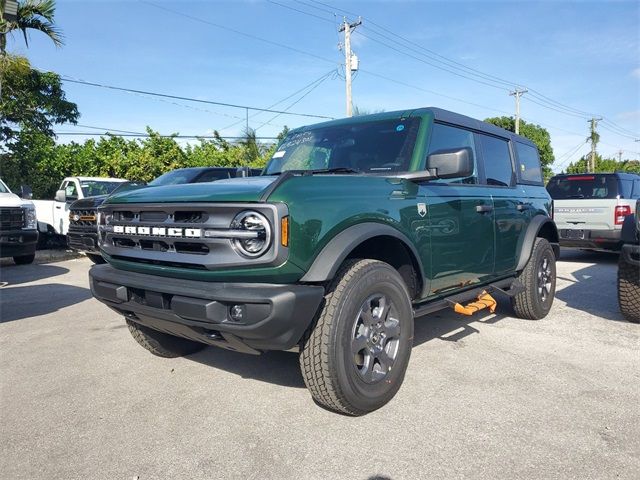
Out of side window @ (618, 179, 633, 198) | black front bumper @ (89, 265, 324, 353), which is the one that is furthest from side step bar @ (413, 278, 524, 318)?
side window @ (618, 179, 633, 198)

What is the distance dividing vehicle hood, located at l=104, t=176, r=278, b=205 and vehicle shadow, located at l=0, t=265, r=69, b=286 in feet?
19.7

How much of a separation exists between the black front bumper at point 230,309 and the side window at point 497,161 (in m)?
2.71

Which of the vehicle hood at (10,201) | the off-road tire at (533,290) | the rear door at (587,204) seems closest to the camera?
the off-road tire at (533,290)

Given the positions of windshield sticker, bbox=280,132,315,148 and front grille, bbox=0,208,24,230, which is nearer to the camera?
windshield sticker, bbox=280,132,315,148

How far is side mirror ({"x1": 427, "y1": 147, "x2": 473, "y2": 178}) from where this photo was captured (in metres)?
3.25

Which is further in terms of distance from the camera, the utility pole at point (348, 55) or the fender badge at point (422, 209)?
the utility pole at point (348, 55)

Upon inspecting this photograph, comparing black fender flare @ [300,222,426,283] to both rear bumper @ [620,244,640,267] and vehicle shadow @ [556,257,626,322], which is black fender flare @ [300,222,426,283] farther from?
vehicle shadow @ [556,257,626,322]

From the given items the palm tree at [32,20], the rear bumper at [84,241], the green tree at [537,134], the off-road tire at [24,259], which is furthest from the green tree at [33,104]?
the green tree at [537,134]

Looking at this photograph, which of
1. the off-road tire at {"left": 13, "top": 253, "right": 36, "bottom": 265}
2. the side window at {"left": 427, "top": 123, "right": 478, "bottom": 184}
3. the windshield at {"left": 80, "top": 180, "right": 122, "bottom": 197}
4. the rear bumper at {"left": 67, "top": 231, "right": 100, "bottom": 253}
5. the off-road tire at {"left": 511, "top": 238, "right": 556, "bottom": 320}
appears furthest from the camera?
the windshield at {"left": 80, "top": 180, "right": 122, "bottom": 197}

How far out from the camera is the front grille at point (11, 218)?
8312mm

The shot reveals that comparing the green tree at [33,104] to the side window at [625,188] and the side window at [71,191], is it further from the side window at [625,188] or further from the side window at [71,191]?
the side window at [625,188]

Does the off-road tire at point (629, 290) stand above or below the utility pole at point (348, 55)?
below

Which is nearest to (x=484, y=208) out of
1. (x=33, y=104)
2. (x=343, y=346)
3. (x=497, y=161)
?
(x=497, y=161)

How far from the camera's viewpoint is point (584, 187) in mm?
9680
